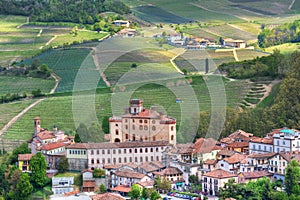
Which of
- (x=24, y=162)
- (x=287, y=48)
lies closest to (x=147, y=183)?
(x=24, y=162)

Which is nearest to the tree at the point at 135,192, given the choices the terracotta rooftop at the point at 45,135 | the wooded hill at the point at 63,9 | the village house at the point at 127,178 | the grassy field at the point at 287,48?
the village house at the point at 127,178

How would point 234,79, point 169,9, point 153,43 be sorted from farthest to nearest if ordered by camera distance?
point 169,9 → point 153,43 → point 234,79

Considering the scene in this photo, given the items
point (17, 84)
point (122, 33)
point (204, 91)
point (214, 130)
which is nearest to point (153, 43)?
point (122, 33)

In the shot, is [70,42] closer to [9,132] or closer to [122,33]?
[122,33]

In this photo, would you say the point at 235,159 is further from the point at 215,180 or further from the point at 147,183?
the point at 147,183

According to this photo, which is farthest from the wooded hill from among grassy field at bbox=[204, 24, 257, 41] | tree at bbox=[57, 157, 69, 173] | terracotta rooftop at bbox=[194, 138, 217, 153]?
tree at bbox=[57, 157, 69, 173]
